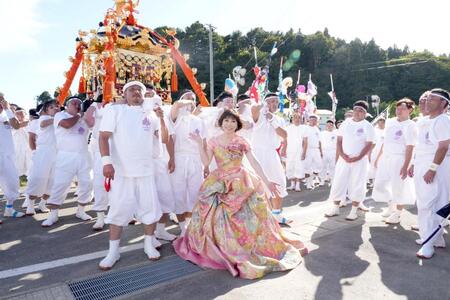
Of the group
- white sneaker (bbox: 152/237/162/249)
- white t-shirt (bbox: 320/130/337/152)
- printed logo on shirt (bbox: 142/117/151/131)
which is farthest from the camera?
white t-shirt (bbox: 320/130/337/152)

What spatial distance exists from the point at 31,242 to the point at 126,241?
1.32 metres

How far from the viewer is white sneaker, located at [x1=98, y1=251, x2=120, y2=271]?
12.6ft

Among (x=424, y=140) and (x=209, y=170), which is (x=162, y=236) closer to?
(x=209, y=170)

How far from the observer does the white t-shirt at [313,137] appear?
33.6 ft

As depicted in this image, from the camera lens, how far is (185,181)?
4938 mm

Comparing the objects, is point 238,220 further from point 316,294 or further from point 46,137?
point 46,137

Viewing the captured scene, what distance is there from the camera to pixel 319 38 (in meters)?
65.1

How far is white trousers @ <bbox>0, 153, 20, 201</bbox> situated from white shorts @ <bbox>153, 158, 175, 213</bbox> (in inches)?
125

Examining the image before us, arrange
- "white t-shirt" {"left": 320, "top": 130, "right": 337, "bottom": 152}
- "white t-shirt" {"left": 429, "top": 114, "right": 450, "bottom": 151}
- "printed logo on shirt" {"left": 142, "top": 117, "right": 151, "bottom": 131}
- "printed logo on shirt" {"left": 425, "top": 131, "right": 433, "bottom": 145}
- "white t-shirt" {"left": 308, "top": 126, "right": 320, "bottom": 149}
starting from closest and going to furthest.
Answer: "printed logo on shirt" {"left": 142, "top": 117, "right": 151, "bottom": 131} < "white t-shirt" {"left": 429, "top": 114, "right": 450, "bottom": 151} < "printed logo on shirt" {"left": 425, "top": 131, "right": 433, "bottom": 145} < "white t-shirt" {"left": 308, "top": 126, "right": 320, "bottom": 149} < "white t-shirt" {"left": 320, "top": 130, "right": 337, "bottom": 152}

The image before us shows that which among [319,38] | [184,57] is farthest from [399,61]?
[184,57]

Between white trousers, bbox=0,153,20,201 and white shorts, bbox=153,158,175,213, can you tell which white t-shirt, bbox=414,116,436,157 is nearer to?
white shorts, bbox=153,158,175,213

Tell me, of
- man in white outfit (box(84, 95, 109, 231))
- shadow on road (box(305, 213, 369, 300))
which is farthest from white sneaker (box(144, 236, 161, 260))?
shadow on road (box(305, 213, 369, 300))

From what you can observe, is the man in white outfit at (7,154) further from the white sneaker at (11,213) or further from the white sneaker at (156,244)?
the white sneaker at (156,244)

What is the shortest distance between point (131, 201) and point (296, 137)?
22.7 ft
